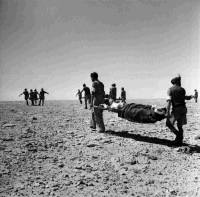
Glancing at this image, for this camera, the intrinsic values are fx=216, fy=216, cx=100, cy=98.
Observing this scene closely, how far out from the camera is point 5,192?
401cm

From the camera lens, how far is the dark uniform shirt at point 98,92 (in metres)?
8.13

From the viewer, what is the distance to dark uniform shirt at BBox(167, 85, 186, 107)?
6.41 metres

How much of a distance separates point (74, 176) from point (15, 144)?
2.83m

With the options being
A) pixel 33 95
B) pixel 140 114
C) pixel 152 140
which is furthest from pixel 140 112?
pixel 33 95

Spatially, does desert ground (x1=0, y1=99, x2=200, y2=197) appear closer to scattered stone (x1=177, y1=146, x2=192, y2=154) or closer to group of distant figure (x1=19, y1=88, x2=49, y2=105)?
scattered stone (x1=177, y1=146, x2=192, y2=154)

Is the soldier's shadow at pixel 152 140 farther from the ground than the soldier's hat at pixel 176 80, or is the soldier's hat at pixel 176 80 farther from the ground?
the soldier's hat at pixel 176 80

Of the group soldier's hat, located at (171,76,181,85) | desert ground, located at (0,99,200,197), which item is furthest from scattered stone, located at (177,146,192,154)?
soldier's hat, located at (171,76,181,85)

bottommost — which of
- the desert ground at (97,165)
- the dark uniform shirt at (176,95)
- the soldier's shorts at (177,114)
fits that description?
the desert ground at (97,165)

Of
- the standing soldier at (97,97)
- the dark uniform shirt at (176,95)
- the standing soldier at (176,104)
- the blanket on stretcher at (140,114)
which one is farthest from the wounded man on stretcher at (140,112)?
the standing soldier at (97,97)

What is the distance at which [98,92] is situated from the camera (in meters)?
8.23

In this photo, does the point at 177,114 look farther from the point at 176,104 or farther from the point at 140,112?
the point at 140,112

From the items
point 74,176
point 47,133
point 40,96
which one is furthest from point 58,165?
point 40,96

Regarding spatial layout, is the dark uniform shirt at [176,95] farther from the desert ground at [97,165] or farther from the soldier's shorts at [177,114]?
the desert ground at [97,165]

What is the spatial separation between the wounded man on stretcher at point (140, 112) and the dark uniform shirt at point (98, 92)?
0.64 m
